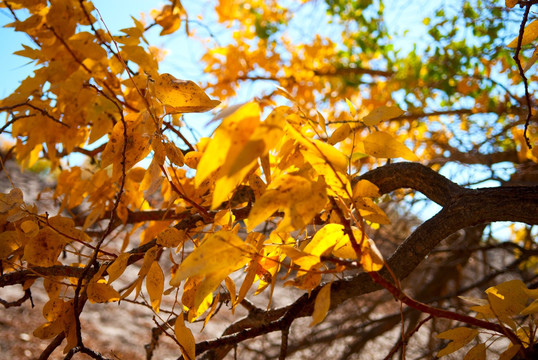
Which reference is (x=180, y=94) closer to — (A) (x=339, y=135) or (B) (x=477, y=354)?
(A) (x=339, y=135)

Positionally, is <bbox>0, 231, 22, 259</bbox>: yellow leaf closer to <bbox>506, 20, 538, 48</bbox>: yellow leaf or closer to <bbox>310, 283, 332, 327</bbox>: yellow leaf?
<bbox>310, 283, 332, 327</bbox>: yellow leaf

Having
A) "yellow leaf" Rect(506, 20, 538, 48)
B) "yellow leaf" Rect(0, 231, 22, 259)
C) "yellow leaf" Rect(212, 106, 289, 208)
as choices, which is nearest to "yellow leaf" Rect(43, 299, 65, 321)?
"yellow leaf" Rect(0, 231, 22, 259)

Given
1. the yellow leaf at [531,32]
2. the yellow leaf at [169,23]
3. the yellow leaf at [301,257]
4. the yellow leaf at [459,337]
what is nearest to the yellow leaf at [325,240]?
the yellow leaf at [301,257]

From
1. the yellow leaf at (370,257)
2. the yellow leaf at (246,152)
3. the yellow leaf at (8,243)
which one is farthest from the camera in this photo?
the yellow leaf at (8,243)

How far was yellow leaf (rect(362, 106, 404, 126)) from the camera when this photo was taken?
1.58 feet

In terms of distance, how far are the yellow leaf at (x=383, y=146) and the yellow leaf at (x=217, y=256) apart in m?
0.18

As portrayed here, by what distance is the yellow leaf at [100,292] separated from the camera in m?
0.63


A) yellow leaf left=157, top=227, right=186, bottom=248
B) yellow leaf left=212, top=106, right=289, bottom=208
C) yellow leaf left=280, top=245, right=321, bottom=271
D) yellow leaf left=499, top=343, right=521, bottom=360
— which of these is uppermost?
yellow leaf left=157, top=227, right=186, bottom=248

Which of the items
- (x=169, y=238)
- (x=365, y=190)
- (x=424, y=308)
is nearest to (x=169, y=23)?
(x=169, y=238)

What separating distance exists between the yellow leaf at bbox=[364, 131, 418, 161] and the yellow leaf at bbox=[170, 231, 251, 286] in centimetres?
18

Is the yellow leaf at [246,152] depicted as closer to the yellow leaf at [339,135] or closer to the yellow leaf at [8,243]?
the yellow leaf at [339,135]

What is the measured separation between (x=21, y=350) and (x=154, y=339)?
1050 mm

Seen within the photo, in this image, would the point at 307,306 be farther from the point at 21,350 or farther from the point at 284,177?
the point at 21,350

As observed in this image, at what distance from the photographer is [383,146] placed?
48cm
